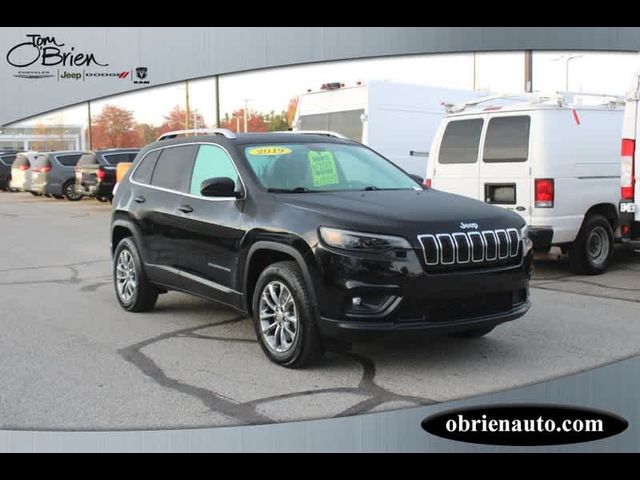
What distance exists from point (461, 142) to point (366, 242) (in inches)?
222

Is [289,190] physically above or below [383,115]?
below

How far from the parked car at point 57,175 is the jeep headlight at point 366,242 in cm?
2275

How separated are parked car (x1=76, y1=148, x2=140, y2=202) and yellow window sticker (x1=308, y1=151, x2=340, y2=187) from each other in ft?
58.6

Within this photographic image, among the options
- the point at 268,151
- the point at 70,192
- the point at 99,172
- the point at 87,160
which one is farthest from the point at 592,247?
the point at 70,192

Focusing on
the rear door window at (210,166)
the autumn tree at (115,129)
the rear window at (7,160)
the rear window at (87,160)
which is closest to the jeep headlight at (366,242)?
the rear door window at (210,166)

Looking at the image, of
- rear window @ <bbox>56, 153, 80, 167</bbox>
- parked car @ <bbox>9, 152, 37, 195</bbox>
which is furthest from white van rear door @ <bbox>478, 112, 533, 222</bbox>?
parked car @ <bbox>9, 152, 37, 195</bbox>

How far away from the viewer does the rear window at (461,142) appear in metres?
10.6

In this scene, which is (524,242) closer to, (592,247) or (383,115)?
(592,247)

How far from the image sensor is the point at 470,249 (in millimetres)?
5629

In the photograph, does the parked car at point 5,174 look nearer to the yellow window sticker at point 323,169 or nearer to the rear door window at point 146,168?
the rear door window at point 146,168

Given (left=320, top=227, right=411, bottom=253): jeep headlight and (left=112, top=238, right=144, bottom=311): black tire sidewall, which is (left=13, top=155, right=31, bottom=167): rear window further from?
(left=320, top=227, right=411, bottom=253): jeep headlight

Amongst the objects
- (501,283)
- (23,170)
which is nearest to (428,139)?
(501,283)

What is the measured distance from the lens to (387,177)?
704cm

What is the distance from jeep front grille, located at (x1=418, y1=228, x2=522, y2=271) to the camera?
5.51 m
